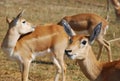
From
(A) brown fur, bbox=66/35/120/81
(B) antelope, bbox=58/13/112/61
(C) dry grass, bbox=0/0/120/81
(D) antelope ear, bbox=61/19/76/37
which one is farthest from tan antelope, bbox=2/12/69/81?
(B) antelope, bbox=58/13/112/61

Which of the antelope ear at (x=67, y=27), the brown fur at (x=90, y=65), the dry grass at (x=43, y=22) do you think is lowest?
the dry grass at (x=43, y=22)

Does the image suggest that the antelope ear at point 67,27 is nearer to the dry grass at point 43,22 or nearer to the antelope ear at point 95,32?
the antelope ear at point 95,32

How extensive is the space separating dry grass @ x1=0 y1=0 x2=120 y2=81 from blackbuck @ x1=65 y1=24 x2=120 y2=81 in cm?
255

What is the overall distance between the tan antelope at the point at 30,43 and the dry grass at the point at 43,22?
77 cm

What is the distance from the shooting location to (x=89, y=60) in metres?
6.27

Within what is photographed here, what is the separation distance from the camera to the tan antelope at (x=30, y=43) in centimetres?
794

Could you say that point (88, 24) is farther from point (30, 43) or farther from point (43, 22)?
point (43, 22)

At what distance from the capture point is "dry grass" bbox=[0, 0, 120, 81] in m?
9.10

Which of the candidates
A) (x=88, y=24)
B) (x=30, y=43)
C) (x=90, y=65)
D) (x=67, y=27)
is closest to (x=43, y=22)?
(x=88, y=24)

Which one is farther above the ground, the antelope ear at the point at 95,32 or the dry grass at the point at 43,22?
the antelope ear at the point at 95,32

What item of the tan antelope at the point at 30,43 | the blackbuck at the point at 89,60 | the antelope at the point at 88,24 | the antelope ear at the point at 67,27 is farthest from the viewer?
the antelope at the point at 88,24

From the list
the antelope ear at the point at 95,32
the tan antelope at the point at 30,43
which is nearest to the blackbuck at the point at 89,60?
the antelope ear at the point at 95,32

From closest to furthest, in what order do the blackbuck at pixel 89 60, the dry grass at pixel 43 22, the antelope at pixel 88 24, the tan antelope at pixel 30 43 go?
the blackbuck at pixel 89 60 < the tan antelope at pixel 30 43 < the dry grass at pixel 43 22 < the antelope at pixel 88 24

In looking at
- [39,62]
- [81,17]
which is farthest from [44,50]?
[81,17]
